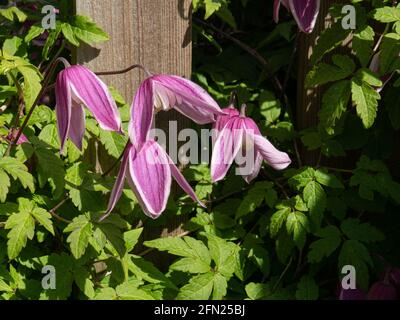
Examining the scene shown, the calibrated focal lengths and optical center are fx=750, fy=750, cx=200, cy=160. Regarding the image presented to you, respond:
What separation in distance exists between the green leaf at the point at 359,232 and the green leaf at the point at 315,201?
0.08 meters

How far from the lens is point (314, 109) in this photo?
7.14 feet

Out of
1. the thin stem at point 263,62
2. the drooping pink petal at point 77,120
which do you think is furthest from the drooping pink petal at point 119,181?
the thin stem at point 263,62

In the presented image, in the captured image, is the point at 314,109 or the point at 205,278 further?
the point at 314,109

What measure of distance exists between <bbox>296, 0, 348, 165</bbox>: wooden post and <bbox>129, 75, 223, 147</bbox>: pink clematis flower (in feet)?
2.11

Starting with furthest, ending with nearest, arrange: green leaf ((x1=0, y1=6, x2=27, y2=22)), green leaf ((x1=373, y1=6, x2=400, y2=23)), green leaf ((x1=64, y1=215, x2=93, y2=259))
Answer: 1. green leaf ((x1=0, y1=6, x2=27, y2=22))
2. green leaf ((x1=373, y1=6, x2=400, y2=23))
3. green leaf ((x1=64, y1=215, x2=93, y2=259))

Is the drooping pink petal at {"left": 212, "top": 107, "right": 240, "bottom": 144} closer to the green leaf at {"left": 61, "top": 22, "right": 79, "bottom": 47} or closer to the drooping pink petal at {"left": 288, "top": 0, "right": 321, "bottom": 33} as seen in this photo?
the drooping pink petal at {"left": 288, "top": 0, "right": 321, "bottom": 33}

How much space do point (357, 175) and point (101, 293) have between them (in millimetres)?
733

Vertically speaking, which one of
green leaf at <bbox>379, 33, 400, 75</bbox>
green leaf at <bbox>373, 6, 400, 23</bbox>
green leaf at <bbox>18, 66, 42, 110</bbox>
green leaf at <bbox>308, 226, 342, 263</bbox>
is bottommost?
green leaf at <bbox>308, 226, 342, 263</bbox>

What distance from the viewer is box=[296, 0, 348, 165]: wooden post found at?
6.96 ft

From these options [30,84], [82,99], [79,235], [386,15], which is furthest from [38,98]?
[386,15]

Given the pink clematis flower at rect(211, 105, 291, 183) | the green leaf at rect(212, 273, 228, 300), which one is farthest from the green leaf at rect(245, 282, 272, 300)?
the pink clematis flower at rect(211, 105, 291, 183)
